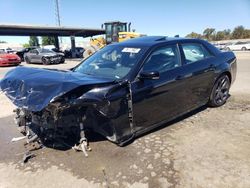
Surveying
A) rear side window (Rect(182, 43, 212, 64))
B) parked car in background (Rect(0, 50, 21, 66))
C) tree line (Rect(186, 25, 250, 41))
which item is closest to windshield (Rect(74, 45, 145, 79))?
rear side window (Rect(182, 43, 212, 64))

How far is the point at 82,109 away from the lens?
3.51m

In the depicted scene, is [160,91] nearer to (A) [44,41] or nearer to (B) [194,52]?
(B) [194,52]

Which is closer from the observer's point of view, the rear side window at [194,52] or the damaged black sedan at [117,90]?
the damaged black sedan at [117,90]

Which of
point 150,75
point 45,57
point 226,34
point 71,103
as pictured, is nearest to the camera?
point 71,103

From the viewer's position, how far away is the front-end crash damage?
123 inches

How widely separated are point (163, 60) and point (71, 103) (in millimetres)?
1866

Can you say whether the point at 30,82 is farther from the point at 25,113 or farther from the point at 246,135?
the point at 246,135

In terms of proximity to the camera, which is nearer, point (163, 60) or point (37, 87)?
point (37, 87)

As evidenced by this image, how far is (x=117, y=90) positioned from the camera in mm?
3486

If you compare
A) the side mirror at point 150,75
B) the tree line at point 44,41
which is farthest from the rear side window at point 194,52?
the tree line at point 44,41

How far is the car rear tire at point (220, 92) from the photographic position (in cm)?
546

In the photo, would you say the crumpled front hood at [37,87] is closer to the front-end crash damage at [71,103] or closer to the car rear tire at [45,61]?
the front-end crash damage at [71,103]

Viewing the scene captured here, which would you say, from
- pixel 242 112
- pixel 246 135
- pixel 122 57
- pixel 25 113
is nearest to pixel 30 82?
pixel 25 113

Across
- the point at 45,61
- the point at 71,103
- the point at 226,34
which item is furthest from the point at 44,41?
the point at 71,103
